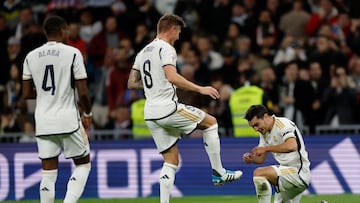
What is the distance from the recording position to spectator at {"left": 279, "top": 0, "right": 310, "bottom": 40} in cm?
2169

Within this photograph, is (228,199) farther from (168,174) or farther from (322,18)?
(322,18)

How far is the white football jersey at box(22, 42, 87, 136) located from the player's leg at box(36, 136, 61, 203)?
14 centimetres

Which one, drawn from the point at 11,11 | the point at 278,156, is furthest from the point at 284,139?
the point at 11,11

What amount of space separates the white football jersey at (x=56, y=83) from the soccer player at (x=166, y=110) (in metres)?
0.93

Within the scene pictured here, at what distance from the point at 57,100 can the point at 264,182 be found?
258cm

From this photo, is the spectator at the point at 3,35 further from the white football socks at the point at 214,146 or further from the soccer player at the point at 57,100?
the white football socks at the point at 214,146

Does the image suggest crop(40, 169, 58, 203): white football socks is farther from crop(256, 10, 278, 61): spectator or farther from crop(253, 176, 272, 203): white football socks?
crop(256, 10, 278, 61): spectator

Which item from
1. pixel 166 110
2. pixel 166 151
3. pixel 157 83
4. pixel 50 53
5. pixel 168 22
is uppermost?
pixel 168 22

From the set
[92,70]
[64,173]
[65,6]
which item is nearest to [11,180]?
[64,173]

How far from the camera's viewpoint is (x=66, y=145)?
12.8 metres

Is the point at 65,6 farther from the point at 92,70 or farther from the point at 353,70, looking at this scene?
the point at 353,70

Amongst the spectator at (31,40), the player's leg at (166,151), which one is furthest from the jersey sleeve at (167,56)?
the spectator at (31,40)

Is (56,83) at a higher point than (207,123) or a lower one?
higher

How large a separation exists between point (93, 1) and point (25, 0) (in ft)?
5.30
